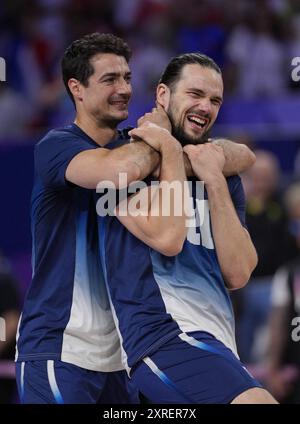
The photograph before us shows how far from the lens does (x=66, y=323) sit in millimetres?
4855

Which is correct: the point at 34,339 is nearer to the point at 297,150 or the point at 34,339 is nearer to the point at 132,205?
the point at 132,205

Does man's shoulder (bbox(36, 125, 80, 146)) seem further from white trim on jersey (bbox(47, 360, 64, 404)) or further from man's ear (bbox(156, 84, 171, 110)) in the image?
white trim on jersey (bbox(47, 360, 64, 404))

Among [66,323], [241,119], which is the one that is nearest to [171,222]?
[66,323]

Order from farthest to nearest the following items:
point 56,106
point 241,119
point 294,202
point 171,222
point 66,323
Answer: point 56,106 → point 241,119 → point 294,202 → point 66,323 → point 171,222

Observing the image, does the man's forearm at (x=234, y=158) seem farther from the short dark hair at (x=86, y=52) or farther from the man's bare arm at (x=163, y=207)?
the short dark hair at (x=86, y=52)

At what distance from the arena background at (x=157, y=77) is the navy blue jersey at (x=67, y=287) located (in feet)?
11.5

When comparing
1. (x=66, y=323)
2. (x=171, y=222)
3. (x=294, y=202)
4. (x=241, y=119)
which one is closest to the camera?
(x=171, y=222)

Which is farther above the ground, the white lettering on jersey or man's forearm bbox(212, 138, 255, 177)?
man's forearm bbox(212, 138, 255, 177)

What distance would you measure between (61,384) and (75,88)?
1.56m

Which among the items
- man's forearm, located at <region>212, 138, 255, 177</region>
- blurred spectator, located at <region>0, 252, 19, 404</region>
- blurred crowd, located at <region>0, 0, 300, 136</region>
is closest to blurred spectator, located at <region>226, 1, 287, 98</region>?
blurred crowd, located at <region>0, 0, 300, 136</region>

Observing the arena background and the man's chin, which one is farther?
the arena background

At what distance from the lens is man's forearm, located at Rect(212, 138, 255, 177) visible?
16.1 feet

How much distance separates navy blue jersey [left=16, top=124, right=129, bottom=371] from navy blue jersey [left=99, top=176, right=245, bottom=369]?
0.81ft

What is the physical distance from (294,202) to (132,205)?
4651 mm
